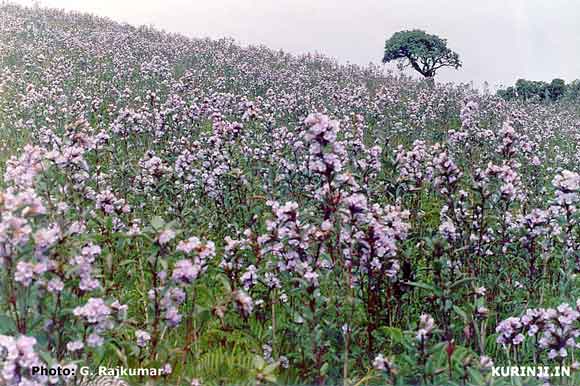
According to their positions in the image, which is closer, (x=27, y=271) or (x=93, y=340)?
(x=27, y=271)

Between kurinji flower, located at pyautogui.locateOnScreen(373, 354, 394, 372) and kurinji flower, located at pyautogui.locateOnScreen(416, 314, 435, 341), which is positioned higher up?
kurinji flower, located at pyautogui.locateOnScreen(416, 314, 435, 341)

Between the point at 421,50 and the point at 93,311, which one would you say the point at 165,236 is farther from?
the point at 421,50

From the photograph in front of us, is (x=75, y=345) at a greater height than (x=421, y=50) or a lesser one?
lesser

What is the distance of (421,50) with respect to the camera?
45344 mm

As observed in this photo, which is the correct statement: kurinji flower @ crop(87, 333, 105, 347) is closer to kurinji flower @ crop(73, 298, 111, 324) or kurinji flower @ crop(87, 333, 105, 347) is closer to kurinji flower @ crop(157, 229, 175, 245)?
kurinji flower @ crop(73, 298, 111, 324)

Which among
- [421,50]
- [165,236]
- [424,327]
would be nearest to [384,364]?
[424,327]

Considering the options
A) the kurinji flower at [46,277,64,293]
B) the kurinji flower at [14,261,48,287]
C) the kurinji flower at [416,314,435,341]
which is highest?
the kurinji flower at [14,261,48,287]

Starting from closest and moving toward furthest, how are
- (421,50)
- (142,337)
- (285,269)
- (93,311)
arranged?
(93,311), (142,337), (285,269), (421,50)

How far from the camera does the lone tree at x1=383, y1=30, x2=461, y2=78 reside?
45.3 m

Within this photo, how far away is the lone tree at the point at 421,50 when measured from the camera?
1784 inches

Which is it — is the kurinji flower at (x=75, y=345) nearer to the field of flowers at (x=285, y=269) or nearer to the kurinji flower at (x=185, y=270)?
the field of flowers at (x=285, y=269)

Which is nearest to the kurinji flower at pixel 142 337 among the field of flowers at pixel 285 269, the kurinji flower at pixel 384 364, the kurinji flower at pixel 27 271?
the field of flowers at pixel 285 269

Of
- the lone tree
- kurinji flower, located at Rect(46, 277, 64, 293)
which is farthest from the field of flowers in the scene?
the lone tree

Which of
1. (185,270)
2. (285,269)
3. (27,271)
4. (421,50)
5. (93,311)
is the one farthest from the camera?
(421,50)
